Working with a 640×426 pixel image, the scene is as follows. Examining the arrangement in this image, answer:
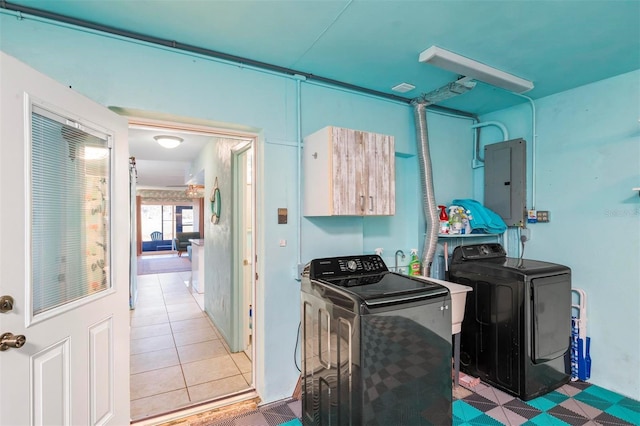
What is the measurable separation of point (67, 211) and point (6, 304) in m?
0.57

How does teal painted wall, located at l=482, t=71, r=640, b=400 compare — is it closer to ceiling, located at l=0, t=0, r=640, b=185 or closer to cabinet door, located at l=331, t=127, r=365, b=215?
ceiling, located at l=0, t=0, r=640, b=185

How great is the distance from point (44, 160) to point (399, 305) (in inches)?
75.7

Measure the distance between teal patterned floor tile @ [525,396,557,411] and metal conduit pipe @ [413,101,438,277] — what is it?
1.23 m

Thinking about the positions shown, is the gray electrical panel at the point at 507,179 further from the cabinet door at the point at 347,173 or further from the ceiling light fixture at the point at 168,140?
the ceiling light fixture at the point at 168,140

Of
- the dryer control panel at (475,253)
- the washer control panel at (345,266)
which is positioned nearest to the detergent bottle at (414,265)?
the dryer control panel at (475,253)

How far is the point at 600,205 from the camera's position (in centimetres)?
266

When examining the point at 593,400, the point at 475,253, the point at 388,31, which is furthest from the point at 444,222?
the point at 388,31

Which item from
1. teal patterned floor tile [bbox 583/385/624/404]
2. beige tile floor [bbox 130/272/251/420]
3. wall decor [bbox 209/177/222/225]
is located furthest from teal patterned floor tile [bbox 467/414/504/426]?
wall decor [bbox 209/177/222/225]

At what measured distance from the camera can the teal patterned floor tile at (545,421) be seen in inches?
84.9

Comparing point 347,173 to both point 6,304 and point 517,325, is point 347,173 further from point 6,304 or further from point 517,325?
point 6,304

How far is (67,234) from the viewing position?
1.69 metres

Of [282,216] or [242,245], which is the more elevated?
[282,216]

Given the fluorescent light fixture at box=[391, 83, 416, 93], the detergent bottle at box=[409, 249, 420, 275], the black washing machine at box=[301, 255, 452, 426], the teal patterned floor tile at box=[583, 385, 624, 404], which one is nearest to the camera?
the black washing machine at box=[301, 255, 452, 426]

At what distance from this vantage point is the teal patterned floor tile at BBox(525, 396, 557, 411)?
2.35 meters
